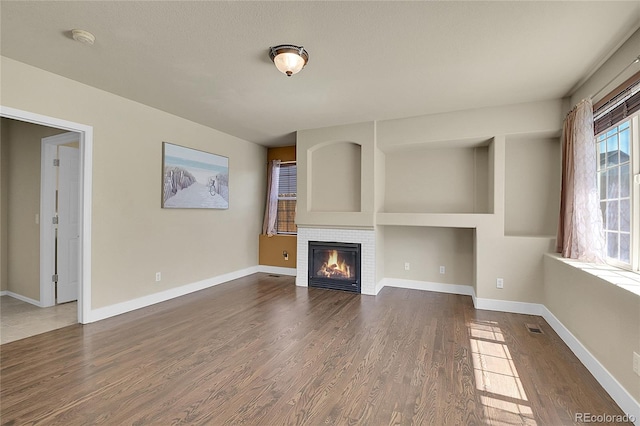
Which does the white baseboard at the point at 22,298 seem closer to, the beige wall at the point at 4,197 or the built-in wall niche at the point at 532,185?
the beige wall at the point at 4,197

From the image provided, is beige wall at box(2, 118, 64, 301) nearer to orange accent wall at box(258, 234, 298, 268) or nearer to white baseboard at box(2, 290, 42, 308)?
white baseboard at box(2, 290, 42, 308)

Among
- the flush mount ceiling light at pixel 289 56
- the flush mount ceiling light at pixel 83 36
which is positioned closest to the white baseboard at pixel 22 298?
the flush mount ceiling light at pixel 83 36

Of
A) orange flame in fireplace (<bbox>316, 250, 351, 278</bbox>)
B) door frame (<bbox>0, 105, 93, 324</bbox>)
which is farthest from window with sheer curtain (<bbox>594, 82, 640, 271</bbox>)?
door frame (<bbox>0, 105, 93, 324</bbox>)

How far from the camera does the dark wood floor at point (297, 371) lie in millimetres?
1902

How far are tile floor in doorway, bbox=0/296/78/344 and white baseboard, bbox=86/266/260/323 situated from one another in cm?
28

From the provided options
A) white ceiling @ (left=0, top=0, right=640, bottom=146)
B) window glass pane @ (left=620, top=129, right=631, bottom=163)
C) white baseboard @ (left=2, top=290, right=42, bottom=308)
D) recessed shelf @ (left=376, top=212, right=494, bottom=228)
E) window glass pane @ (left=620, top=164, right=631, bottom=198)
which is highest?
white ceiling @ (left=0, top=0, right=640, bottom=146)

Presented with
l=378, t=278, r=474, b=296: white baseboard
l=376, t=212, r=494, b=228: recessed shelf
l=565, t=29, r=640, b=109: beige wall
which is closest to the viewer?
l=565, t=29, r=640, b=109: beige wall

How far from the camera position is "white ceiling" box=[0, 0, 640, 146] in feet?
6.75

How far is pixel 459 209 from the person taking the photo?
4.66 metres

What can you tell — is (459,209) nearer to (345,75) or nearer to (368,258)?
(368,258)

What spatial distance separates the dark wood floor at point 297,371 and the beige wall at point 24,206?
1765 mm

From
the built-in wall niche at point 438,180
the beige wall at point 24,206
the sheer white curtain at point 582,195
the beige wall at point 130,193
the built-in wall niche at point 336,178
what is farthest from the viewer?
the built-in wall niche at point 336,178

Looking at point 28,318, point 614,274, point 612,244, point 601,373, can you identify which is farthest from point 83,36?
point 612,244

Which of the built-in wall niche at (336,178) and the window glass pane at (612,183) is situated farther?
the built-in wall niche at (336,178)
